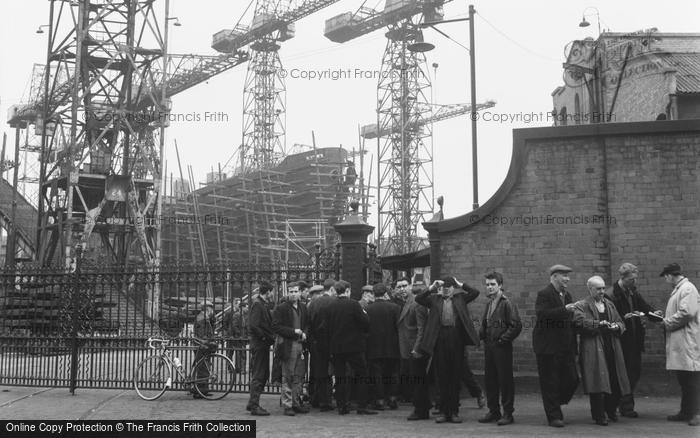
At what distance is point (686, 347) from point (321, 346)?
469cm

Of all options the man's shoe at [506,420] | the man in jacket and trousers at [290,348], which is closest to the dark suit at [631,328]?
the man's shoe at [506,420]

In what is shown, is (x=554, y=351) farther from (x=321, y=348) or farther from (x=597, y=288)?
(x=321, y=348)

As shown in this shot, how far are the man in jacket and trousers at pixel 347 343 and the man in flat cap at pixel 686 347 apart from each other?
386 centimetres

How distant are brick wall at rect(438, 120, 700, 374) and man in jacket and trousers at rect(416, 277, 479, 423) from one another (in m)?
2.10

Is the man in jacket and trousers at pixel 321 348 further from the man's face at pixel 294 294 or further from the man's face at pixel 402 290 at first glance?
the man's face at pixel 402 290

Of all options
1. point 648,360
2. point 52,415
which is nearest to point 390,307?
point 648,360

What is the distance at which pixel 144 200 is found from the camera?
33656mm

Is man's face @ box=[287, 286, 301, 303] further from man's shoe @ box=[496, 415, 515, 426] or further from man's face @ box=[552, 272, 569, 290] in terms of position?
man's face @ box=[552, 272, 569, 290]

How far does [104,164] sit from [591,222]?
2397 cm

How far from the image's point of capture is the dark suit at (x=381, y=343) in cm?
1062

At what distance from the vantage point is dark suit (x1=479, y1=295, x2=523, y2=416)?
30.8 ft

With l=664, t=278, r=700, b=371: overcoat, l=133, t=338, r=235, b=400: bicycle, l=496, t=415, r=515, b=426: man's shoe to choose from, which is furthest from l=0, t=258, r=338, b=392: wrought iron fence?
l=664, t=278, r=700, b=371: overcoat

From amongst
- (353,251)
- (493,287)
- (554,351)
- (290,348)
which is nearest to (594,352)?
(554,351)

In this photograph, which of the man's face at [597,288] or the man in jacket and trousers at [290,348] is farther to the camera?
the man in jacket and trousers at [290,348]
